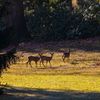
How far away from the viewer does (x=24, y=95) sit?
15383 millimetres

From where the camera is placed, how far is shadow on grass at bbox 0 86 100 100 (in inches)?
589

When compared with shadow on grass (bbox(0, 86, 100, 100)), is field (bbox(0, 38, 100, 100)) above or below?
below

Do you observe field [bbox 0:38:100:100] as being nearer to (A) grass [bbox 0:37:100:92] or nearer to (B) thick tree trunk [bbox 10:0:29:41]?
(A) grass [bbox 0:37:100:92]

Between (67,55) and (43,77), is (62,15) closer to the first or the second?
(67,55)

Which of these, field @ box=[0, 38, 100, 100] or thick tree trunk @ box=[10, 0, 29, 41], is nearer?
field @ box=[0, 38, 100, 100]

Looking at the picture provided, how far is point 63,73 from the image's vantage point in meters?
22.8

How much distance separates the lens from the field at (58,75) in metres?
15.7

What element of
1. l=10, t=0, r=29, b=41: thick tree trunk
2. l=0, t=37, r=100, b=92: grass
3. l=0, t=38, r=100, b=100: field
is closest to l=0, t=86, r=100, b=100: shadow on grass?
l=0, t=38, r=100, b=100: field

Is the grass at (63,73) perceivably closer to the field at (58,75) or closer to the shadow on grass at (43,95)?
the field at (58,75)

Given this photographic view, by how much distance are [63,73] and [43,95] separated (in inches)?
290

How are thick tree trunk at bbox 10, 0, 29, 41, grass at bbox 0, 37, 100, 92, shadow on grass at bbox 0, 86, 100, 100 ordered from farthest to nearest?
thick tree trunk at bbox 10, 0, 29, 41, grass at bbox 0, 37, 100, 92, shadow on grass at bbox 0, 86, 100, 100

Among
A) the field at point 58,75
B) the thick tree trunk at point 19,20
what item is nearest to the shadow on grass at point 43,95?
the field at point 58,75

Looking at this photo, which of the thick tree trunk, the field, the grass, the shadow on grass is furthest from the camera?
the thick tree trunk

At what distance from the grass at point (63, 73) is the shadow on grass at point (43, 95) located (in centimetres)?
111
